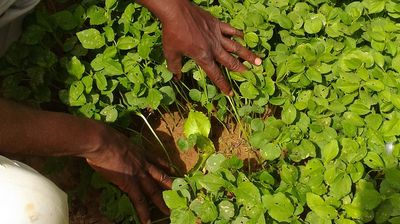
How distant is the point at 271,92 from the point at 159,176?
0.43 meters

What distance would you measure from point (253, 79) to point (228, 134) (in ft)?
1.08

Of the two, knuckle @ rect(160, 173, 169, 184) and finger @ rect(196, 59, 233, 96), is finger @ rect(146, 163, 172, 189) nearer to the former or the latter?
knuckle @ rect(160, 173, 169, 184)

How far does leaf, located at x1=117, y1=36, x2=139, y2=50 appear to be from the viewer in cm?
193

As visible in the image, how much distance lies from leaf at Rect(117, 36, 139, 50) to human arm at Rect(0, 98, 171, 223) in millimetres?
356

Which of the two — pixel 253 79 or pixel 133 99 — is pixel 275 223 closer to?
pixel 253 79

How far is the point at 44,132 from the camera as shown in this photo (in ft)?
4.96

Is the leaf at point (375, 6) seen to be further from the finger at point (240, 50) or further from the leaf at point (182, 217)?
the leaf at point (182, 217)

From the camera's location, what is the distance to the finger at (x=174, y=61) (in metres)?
1.86

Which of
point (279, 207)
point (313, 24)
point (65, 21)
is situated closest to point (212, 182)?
point (279, 207)

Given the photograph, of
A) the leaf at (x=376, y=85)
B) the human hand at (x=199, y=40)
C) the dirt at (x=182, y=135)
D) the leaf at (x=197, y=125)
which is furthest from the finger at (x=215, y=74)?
the leaf at (x=376, y=85)

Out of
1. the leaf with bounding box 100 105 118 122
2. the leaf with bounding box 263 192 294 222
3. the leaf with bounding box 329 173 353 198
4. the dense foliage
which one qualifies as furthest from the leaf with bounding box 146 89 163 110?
the leaf with bounding box 329 173 353 198

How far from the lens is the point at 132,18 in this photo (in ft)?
6.57

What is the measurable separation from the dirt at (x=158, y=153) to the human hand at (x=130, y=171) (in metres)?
0.15

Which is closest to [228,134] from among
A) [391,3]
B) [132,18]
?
[132,18]
